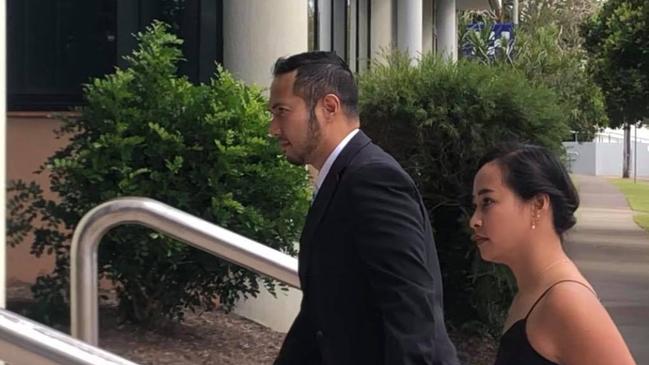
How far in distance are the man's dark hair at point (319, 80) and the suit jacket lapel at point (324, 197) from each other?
5.4 inches

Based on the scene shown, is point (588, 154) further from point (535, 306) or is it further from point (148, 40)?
point (535, 306)

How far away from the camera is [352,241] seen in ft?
10.2

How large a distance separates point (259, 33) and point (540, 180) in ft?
21.7

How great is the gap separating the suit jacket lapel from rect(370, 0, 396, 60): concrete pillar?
13.4 meters

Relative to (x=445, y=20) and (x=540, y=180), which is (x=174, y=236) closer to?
(x=540, y=180)

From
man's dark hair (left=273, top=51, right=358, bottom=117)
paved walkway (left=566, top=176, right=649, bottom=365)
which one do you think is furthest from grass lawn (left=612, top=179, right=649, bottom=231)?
man's dark hair (left=273, top=51, right=358, bottom=117)

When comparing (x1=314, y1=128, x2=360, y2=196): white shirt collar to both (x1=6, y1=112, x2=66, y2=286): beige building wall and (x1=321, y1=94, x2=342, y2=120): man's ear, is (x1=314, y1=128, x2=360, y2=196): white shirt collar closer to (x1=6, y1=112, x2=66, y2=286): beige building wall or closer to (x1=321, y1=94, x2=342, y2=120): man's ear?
(x1=321, y1=94, x2=342, y2=120): man's ear

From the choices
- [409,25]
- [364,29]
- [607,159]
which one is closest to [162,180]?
[364,29]

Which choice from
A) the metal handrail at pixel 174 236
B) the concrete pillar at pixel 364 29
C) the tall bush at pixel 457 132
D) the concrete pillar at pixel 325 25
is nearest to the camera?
the metal handrail at pixel 174 236

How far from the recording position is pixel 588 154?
2462 inches

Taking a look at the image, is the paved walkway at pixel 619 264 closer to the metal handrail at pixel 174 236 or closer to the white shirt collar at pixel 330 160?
the metal handrail at pixel 174 236

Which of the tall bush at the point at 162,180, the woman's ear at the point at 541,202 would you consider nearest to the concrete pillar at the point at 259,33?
the tall bush at the point at 162,180

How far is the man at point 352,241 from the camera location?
3.04 metres

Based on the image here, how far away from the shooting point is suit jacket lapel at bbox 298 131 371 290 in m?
3.21
